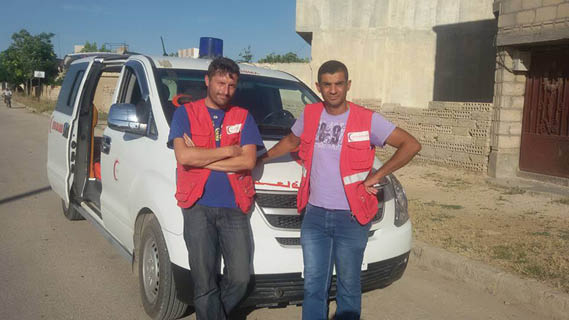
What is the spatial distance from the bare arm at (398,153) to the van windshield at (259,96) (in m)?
1.39

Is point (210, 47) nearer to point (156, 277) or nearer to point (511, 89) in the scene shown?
point (156, 277)

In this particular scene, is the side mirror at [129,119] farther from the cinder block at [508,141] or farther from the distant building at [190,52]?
the cinder block at [508,141]

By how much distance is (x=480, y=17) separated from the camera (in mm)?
18422

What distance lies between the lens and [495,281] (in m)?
4.69

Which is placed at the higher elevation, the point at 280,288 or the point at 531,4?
the point at 531,4

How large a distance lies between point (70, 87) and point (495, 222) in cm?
551

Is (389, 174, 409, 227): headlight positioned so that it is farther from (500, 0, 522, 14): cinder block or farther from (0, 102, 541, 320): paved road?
(500, 0, 522, 14): cinder block

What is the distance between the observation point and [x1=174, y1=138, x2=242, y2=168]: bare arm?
3051 mm

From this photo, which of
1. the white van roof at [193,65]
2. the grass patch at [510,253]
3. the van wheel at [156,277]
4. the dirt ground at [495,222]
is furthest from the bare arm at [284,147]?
the grass patch at [510,253]

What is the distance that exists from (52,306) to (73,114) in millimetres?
2294

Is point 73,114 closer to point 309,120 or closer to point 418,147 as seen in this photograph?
point 309,120

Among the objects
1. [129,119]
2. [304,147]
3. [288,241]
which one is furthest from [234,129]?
[129,119]

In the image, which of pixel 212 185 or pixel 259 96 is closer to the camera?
pixel 212 185

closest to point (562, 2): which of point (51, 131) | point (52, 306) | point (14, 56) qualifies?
point (51, 131)
